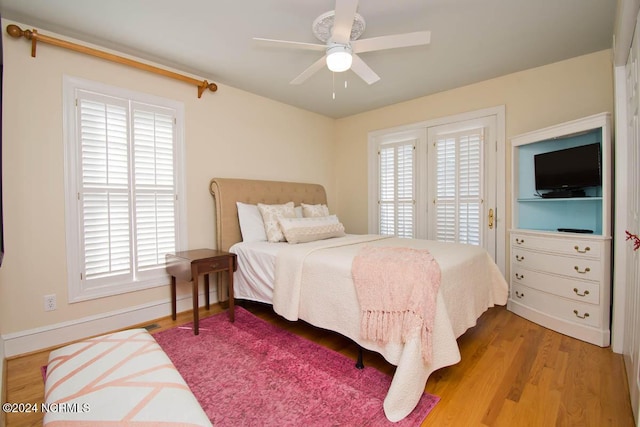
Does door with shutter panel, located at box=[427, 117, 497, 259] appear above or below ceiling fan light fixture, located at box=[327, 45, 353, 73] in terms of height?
below

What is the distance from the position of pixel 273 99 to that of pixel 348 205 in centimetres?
197

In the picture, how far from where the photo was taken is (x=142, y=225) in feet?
8.95

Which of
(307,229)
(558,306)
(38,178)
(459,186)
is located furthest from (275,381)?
(459,186)

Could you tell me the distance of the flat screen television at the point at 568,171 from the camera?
244cm

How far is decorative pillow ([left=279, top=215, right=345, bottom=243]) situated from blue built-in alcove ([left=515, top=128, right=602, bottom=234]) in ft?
6.51

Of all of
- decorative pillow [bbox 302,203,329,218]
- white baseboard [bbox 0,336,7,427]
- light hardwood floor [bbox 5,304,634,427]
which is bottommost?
light hardwood floor [bbox 5,304,634,427]

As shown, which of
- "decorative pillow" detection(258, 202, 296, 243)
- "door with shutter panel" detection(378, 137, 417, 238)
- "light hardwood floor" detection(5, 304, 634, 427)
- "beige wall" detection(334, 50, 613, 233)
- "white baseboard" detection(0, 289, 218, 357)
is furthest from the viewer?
"door with shutter panel" detection(378, 137, 417, 238)

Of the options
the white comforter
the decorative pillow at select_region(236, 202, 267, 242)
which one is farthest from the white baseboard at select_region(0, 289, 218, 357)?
the white comforter

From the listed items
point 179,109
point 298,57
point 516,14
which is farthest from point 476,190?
point 179,109

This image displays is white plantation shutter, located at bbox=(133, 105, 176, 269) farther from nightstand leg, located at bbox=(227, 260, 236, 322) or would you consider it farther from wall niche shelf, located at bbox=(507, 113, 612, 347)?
wall niche shelf, located at bbox=(507, 113, 612, 347)

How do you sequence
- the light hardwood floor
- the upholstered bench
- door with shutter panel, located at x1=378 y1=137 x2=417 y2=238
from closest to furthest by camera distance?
the upholstered bench → the light hardwood floor → door with shutter panel, located at x1=378 y1=137 x2=417 y2=238

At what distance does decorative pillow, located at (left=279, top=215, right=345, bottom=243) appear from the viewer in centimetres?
285

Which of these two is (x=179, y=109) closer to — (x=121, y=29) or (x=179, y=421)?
(x=121, y=29)

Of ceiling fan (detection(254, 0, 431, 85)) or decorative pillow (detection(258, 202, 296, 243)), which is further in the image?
decorative pillow (detection(258, 202, 296, 243))
